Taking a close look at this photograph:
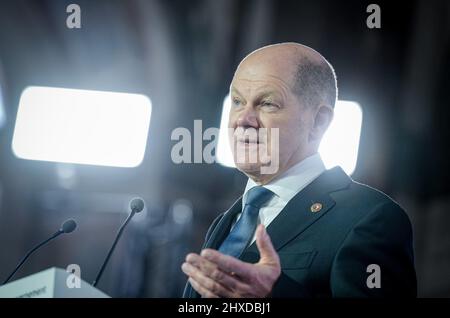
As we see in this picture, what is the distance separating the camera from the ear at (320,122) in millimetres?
1433

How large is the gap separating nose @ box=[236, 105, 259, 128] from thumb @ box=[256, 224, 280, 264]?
0.39m

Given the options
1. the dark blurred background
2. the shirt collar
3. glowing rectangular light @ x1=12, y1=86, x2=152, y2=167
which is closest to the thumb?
the shirt collar

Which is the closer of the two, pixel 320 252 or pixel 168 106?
pixel 320 252

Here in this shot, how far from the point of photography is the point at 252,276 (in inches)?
40.1

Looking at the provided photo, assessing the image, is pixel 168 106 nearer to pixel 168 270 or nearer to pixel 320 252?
pixel 168 270

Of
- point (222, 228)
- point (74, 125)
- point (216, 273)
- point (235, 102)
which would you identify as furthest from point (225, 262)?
point (74, 125)

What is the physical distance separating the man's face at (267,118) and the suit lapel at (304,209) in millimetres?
90

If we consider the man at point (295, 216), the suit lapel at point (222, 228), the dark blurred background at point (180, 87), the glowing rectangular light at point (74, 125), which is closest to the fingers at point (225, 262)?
the man at point (295, 216)

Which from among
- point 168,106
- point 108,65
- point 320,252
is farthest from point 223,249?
point 168,106

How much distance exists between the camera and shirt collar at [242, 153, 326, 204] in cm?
137

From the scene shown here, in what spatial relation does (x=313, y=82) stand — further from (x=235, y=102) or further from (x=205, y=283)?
(x=205, y=283)

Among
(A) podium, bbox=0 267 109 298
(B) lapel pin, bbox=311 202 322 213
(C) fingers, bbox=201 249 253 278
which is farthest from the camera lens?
(B) lapel pin, bbox=311 202 322 213

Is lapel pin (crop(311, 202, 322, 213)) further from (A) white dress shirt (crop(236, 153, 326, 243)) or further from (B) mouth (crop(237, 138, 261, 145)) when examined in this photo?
(B) mouth (crop(237, 138, 261, 145))

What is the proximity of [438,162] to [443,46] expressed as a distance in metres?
0.76
